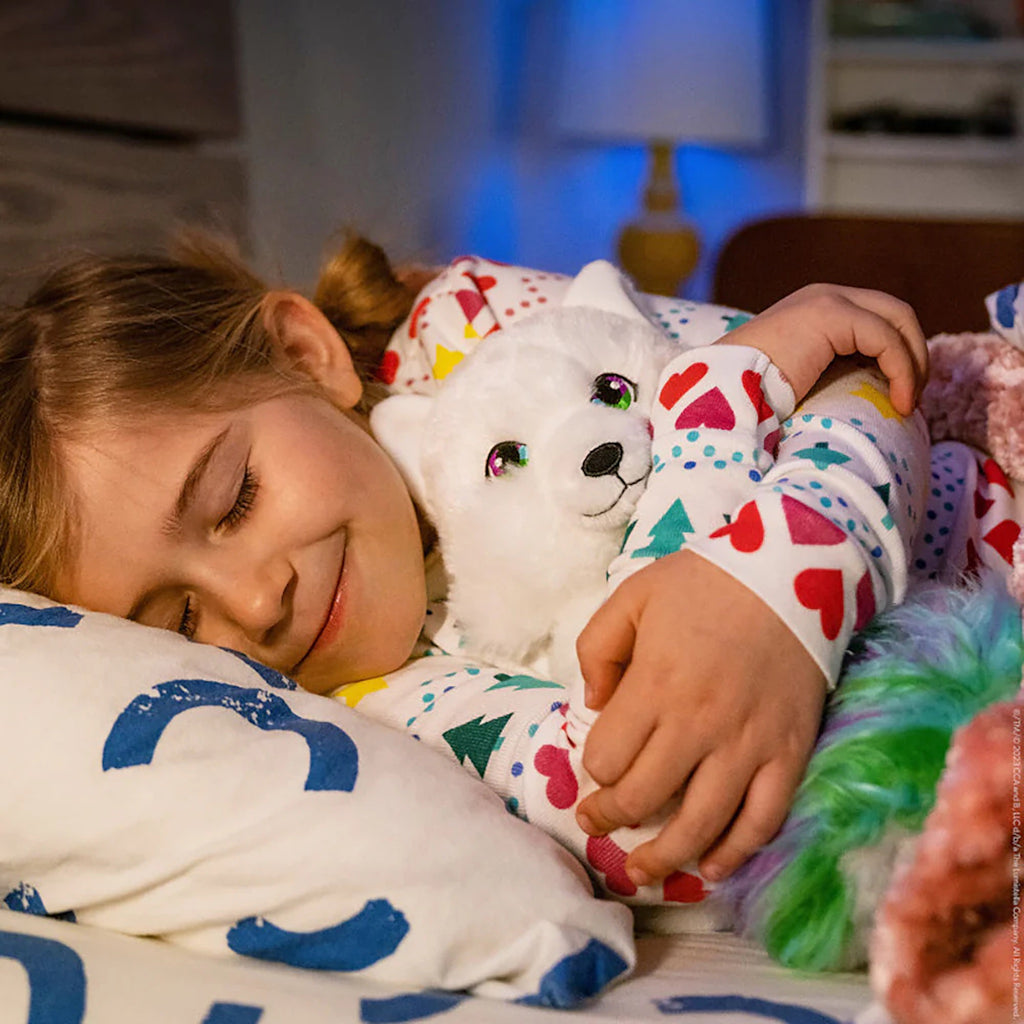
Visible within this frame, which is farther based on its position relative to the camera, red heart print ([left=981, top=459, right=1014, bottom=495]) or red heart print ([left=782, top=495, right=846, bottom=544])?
red heart print ([left=981, top=459, right=1014, bottom=495])

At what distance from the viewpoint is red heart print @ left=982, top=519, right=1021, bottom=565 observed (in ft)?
2.54

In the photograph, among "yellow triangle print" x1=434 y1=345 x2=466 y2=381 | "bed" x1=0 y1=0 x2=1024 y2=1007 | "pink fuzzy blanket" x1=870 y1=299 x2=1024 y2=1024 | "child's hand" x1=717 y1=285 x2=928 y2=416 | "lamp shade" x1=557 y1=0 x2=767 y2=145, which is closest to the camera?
"pink fuzzy blanket" x1=870 y1=299 x2=1024 y2=1024

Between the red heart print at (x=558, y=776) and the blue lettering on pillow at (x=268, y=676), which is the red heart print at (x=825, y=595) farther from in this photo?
the blue lettering on pillow at (x=268, y=676)

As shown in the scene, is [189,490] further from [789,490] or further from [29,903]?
[789,490]

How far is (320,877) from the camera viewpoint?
0.48 m

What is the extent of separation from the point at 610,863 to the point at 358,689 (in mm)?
284

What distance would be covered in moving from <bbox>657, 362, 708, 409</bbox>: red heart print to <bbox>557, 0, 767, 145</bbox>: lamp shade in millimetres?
1987

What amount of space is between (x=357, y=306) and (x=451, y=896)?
65 centimetres

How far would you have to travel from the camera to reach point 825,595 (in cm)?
50

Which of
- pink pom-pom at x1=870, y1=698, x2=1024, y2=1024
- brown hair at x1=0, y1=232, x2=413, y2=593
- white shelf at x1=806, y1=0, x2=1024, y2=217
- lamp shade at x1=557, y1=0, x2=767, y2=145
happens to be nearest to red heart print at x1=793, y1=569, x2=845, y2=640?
pink pom-pom at x1=870, y1=698, x2=1024, y2=1024

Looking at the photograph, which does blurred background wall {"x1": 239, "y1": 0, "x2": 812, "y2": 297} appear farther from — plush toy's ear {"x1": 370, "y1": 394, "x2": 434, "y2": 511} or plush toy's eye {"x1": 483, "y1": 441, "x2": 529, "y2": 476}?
plush toy's eye {"x1": 483, "y1": 441, "x2": 529, "y2": 476}

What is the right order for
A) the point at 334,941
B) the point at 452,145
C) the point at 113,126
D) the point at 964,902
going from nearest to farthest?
the point at 964,902
the point at 334,941
the point at 113,126
the point at 452,145

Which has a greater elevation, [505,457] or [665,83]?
[665,83]

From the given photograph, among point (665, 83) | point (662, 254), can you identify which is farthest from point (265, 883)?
point (665, 83)
